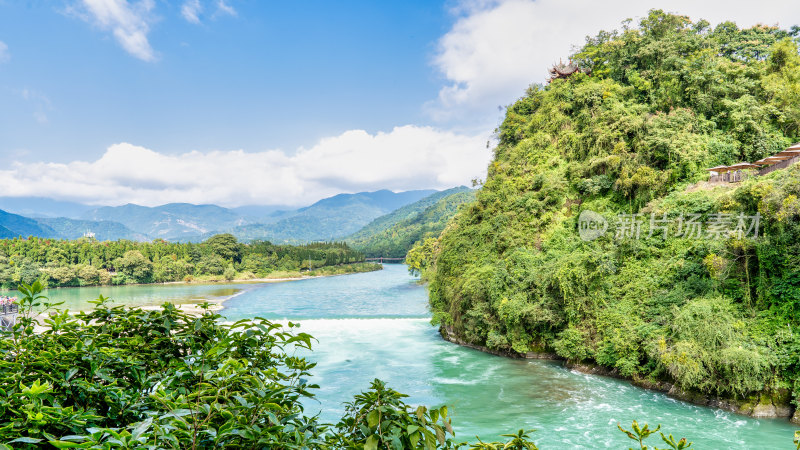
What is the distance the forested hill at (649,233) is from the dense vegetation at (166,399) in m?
9.86

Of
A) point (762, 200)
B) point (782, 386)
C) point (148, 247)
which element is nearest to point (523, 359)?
point (782, 386)

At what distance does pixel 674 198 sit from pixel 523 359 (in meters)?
6.50

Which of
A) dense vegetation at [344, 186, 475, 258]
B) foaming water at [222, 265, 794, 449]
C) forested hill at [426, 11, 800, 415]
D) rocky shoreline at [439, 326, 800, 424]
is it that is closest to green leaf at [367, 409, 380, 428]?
foaming water at [222, 265, 794, 449]

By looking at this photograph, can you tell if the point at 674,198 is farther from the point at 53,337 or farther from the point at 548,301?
the point at 53,337

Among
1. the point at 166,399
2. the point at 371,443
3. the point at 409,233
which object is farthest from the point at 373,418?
the point at 409,233

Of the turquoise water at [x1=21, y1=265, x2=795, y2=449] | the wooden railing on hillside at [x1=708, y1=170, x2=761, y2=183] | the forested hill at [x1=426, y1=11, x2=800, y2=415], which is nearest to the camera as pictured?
the turquoise water at [x1=21, y1=265, x2=795, y2=449]

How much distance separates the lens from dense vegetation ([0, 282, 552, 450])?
1.12 metres

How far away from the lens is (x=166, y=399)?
128 cm

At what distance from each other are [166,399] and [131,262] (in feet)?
171

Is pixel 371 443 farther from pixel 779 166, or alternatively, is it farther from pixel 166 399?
pixel 779 166

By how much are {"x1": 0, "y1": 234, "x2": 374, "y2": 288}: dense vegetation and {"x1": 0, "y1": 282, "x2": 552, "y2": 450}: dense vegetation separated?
48.7 metres

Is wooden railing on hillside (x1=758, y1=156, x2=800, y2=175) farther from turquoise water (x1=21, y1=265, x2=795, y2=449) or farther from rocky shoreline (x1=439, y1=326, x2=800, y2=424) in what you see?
turquoise water (x1=21, y1=265, x2=795, y2=449)

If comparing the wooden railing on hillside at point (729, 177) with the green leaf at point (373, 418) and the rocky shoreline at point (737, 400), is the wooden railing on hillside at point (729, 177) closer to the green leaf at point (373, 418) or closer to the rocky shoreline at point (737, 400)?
the rocky shoreline at point (737, 400)

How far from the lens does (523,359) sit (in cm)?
1258
